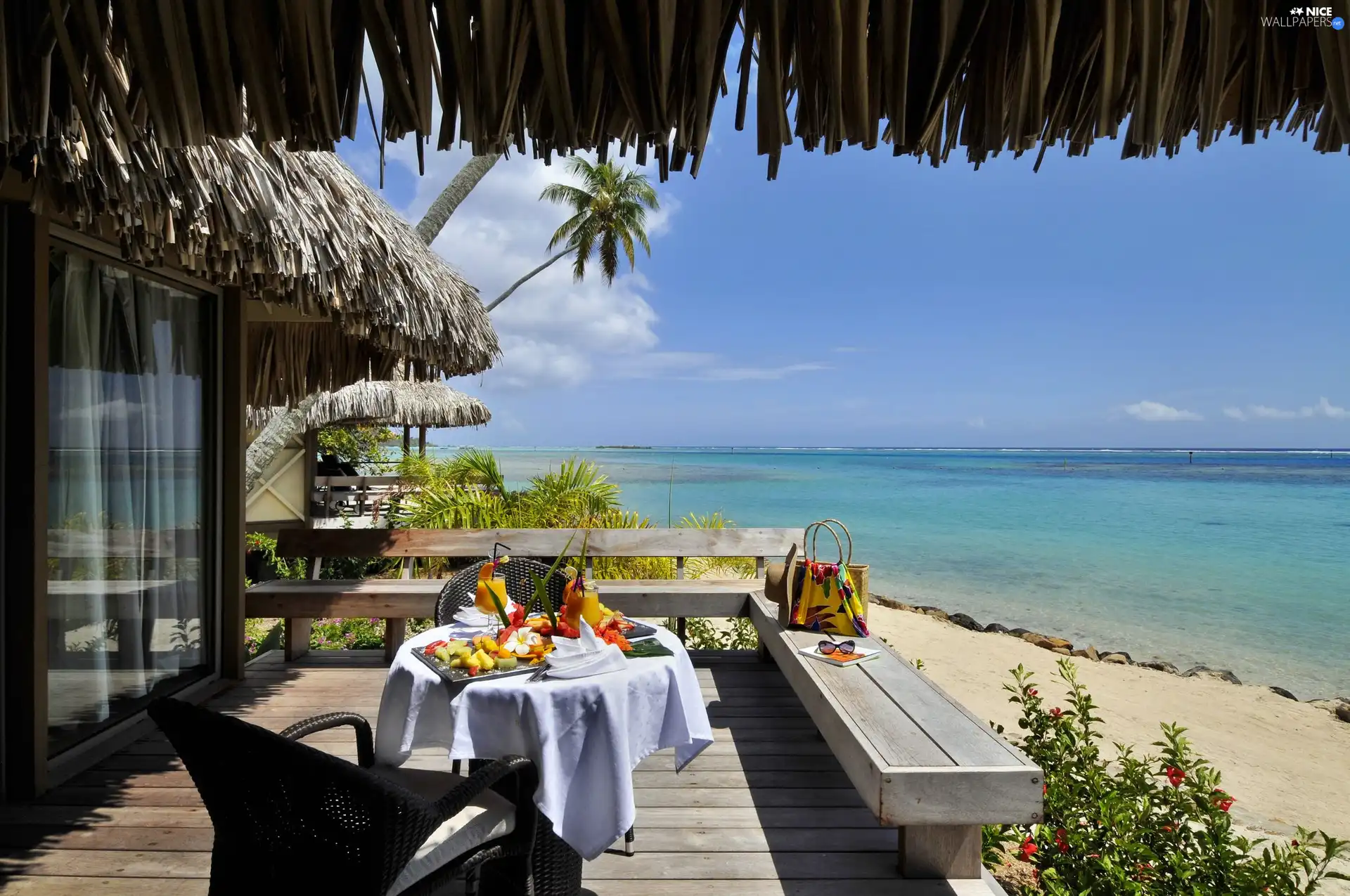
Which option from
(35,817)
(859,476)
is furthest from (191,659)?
(859,476)

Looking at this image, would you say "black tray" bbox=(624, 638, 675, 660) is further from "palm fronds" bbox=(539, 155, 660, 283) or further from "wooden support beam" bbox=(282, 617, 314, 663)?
"palm fronds" bbox=(539, 155, 660, 283)

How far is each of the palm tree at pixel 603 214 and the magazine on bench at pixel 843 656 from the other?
15892 millimetres

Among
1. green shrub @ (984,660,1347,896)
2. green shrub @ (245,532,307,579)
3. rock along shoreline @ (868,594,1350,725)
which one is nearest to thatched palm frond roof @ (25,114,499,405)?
green shrub @ (984,660,1347,896)

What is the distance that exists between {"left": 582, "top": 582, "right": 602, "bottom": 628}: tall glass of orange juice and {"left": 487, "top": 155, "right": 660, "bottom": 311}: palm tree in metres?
16.3

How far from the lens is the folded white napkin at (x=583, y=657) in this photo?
201 centimetres

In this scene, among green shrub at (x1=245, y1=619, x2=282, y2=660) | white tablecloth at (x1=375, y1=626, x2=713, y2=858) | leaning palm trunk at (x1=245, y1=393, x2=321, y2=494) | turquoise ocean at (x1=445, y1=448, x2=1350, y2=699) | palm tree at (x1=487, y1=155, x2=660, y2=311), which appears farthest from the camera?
palm tree at (x1=487, y1=155, x2=660, y2=311)

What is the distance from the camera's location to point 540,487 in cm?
753

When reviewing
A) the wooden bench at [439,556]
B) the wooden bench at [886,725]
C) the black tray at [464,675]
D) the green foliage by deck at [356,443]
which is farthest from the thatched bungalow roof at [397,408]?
the black tray at [464,675]

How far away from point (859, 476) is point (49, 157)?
4473 centimetres

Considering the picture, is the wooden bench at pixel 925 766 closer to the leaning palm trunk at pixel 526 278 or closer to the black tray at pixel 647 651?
the black tray at pixel 647 651

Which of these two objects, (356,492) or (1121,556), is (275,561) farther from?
(1121,556)

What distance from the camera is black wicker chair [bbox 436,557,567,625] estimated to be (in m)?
2.94

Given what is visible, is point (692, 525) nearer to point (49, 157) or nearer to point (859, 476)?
point (49, 157)

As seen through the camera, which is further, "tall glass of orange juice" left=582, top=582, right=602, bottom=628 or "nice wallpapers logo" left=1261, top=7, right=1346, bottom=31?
"tall glass of orange juice" left=582, top=582, right=602, bottom=628
